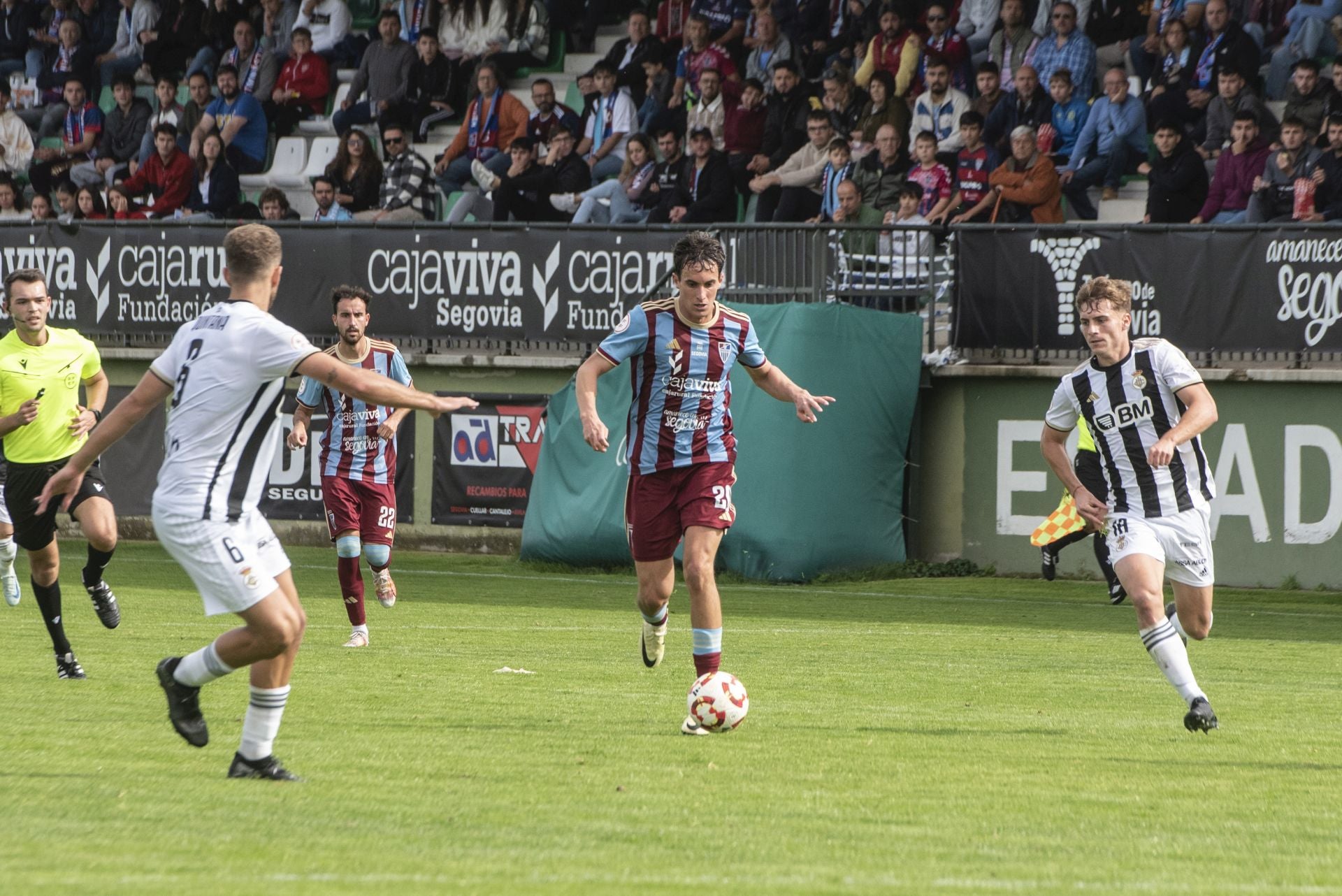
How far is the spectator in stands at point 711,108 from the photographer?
66.0 feet

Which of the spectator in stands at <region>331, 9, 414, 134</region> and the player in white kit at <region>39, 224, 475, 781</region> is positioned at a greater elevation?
the spectator in stands at <region>331, 9, 414, 134</region>

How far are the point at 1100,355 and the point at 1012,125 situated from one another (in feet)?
35.7

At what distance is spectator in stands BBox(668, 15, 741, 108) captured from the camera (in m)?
20.6

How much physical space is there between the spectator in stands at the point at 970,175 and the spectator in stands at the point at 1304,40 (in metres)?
2.97

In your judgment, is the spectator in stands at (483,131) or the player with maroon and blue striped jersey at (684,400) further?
the spectator in stands at (483,131)

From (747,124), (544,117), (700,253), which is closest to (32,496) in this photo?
(700,253)

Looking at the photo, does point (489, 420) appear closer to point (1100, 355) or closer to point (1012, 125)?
point (1012, 125)

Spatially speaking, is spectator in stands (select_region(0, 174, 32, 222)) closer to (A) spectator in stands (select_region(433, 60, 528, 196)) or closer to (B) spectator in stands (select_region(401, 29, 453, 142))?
(B) spectator in stands (select_region(401, 29, 453, 142))

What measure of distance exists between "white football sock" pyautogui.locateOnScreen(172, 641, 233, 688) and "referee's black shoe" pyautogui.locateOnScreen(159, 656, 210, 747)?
28 millimetres

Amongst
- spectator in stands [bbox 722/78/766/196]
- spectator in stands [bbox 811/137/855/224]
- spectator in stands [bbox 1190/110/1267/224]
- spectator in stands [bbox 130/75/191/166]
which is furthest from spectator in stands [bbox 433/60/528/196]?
spectator in stands [bbox 1190/110/1267/224]

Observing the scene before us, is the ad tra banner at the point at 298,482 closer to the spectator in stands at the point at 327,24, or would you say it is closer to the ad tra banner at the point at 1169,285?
the ad tra banner at the point at 1169,285

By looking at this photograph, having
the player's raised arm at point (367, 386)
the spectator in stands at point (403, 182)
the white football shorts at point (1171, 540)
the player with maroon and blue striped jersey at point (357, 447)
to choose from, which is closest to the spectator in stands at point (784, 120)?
the spectator in stands at point (403, 182)

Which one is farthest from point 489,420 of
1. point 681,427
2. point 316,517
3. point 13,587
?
point 681,427

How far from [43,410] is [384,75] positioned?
1323cm
